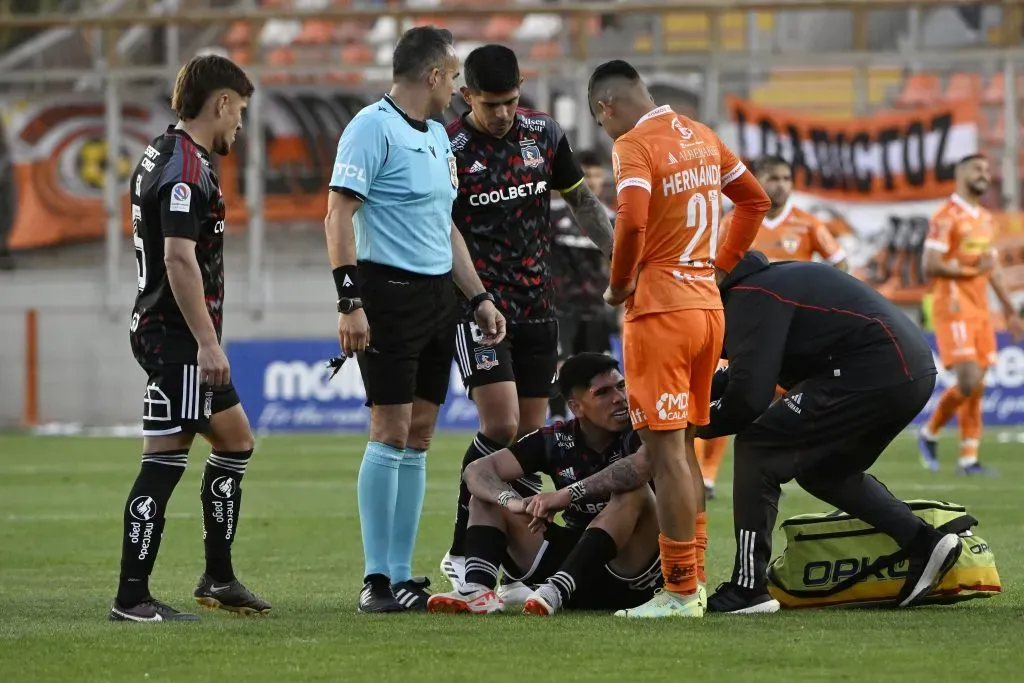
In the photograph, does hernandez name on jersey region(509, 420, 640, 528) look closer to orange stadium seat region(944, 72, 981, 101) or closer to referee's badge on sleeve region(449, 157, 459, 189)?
referee's badge on sleeve region(449, 157, 459, 189)

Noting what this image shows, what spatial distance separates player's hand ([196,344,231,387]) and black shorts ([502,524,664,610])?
4.63 feet

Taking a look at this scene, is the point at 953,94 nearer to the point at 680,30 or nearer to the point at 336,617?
the point at 680,30

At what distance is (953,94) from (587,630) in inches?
680

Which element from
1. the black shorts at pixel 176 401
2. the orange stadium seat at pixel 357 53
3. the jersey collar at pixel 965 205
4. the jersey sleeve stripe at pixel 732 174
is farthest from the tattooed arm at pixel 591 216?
the orange stadium seat at pixel 357 53

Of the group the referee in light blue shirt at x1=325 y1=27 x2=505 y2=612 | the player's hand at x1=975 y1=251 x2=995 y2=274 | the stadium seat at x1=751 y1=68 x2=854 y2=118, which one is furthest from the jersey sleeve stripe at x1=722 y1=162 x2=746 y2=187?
the stadium seat at x1=751 y1=68 x2=854 y2=118

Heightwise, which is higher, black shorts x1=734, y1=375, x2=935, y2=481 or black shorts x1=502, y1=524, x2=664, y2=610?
black shorts x1=734, y1=375, x2=935, y2=481

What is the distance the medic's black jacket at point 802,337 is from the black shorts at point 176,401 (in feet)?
6.19

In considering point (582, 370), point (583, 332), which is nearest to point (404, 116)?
point (582, 370)

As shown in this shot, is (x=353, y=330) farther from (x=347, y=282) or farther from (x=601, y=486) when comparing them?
(x=601, y=486)

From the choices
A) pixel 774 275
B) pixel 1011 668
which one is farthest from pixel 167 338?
pixel 1011 668

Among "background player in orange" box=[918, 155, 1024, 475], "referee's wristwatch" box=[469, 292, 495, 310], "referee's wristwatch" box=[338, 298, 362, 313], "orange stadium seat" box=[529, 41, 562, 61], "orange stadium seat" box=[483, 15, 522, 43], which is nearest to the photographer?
"referee's wristwatch" box=[338, 298, 362, 313]

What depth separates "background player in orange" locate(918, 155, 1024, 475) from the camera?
14.2m

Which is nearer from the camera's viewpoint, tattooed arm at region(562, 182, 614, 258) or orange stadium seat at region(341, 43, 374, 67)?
tattooed arm at region(562, 182, 614, 258)

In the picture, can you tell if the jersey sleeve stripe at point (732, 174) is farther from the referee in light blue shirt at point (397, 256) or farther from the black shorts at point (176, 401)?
the black shorts at point (176, 401)
